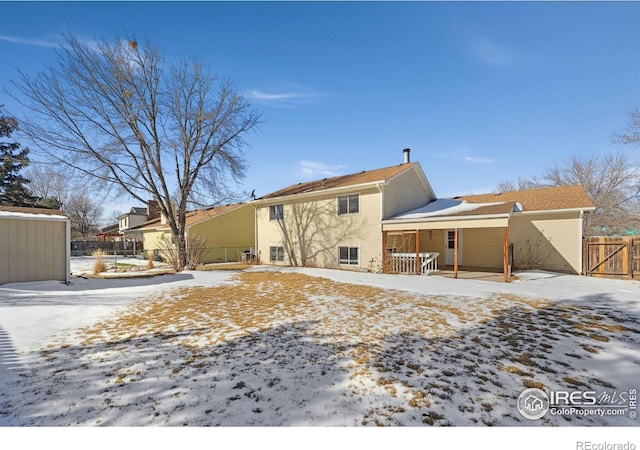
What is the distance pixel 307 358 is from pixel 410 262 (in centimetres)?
997

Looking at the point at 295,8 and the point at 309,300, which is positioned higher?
the point at 295,8

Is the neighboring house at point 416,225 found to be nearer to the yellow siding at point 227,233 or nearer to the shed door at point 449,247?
the shed door at point 449,247

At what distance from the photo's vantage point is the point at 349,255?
14.5 m

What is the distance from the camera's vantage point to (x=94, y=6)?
25.2 feet

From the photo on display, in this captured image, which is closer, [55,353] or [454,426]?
[454,426]

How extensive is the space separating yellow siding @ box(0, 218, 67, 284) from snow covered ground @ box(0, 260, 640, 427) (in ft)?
3.47

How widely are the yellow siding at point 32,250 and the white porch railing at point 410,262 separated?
1246 cm

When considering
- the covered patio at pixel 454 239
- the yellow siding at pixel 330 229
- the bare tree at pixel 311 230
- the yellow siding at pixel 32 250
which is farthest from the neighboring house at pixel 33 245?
the covered patio at pixel 454 239

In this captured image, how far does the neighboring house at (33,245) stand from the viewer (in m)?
7.84

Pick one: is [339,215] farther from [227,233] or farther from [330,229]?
[227,233]

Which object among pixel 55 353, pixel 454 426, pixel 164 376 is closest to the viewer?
pixel 454 426

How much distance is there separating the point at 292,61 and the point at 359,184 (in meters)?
6.14

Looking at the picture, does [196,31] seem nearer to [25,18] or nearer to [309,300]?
[25,18]

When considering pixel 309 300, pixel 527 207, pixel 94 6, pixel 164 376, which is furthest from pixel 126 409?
pixel 527 207
